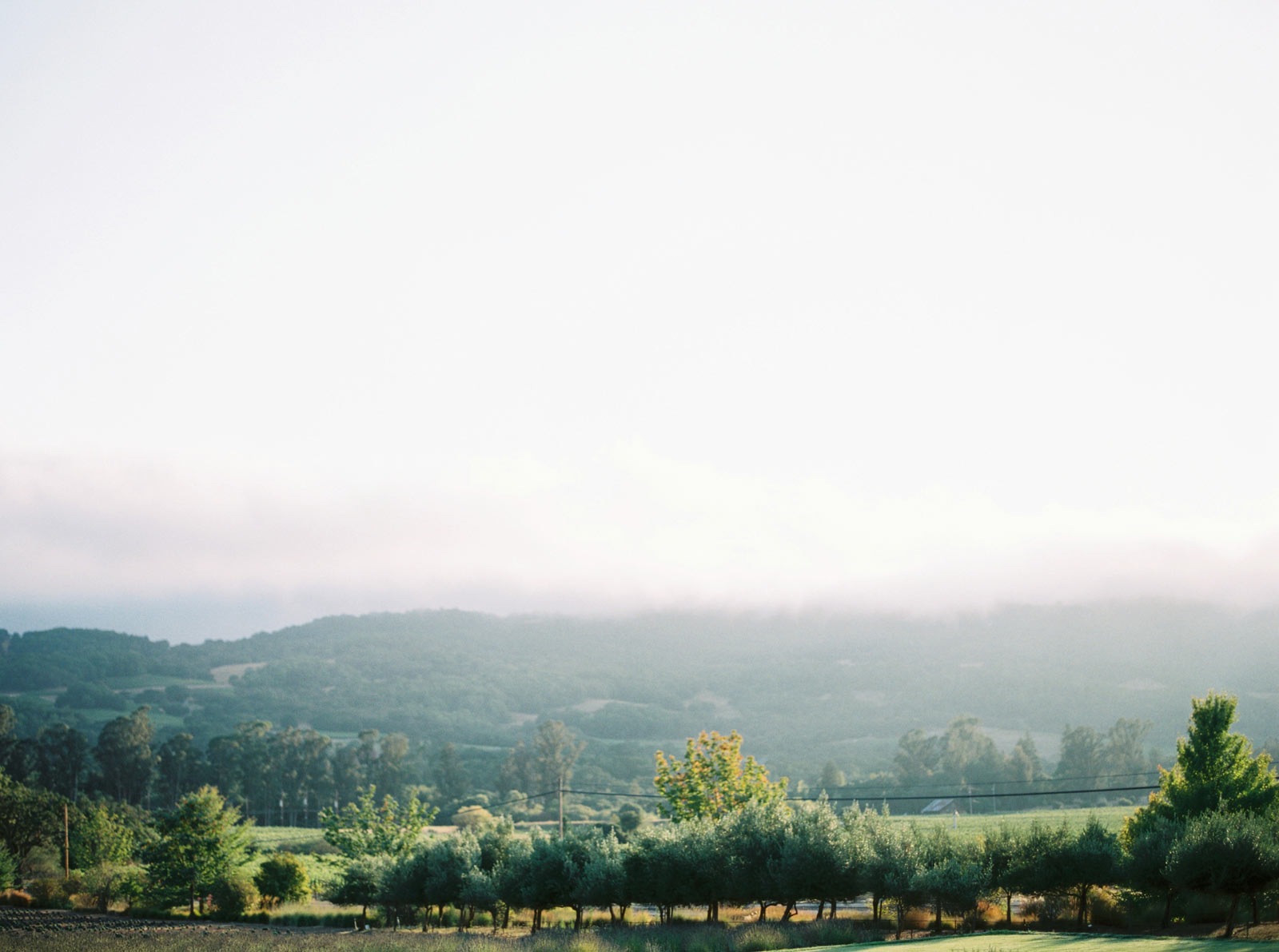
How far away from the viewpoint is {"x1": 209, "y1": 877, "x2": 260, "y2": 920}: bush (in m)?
68.8

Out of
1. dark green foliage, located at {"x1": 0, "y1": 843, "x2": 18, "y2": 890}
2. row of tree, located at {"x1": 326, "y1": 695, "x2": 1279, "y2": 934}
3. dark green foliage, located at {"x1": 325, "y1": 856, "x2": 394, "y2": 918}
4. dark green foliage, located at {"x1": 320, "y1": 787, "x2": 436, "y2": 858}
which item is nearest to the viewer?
row of tree, located at {"x1": 326, "y1": 695, "x2": 1279, "y2": 934}

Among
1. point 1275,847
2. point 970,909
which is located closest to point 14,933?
point 970,909

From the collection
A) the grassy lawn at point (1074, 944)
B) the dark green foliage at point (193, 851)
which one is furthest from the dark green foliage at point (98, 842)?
the grassy lawn at point (1074, 944)

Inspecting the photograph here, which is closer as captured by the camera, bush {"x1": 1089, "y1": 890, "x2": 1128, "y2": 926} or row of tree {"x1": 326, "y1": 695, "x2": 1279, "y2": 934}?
row of tree {"x1": 326, "y1": 695, "x2": 1279, "y2": 934}

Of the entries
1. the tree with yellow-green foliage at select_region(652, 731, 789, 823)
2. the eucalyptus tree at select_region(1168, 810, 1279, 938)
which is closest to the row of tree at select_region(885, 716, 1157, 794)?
the tree with yellow-green foliage at select_region(652, 731, 789, 823)

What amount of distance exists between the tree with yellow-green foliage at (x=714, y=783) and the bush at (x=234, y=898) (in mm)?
28792

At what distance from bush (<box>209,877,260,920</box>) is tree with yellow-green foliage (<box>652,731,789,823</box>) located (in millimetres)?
28792

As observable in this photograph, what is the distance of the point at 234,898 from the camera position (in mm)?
69062

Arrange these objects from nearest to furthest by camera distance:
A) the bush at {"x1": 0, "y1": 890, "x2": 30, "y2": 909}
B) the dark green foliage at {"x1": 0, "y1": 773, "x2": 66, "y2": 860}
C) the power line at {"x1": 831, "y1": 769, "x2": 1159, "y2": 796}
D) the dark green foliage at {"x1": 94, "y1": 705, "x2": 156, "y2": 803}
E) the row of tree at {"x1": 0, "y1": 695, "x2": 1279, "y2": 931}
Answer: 1. the row of tree at {"x1": 0, "y1": 695, "x2": 1279, "y2": 931}
2. the bush at {"x1": 0, "y1": 890, "x2": 30, "y2": 909}
3. the dark green foliage at {"x1": 0, "y1": 773, "x2": 66, "y2": 860}
4. the power line at {"x1": 831, "y1": 769, "x2": 1159, "y2": 796}
5. the dark green foliage at {"x1": 94, "y1": 705, "x2": 156, "y2": 803}

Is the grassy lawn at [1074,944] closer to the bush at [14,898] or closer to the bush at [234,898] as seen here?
the bush at [234,898]

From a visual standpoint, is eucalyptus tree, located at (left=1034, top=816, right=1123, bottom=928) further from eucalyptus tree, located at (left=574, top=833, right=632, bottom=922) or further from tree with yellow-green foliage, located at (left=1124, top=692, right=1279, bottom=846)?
eucalyptus tree, located at (left=574, top=833, right=632, bottom=922)

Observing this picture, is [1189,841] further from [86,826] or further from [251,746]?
[251,746]

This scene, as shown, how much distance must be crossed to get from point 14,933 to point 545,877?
25479 millimetres

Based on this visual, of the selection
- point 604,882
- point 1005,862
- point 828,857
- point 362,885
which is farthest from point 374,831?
point 1005,862
